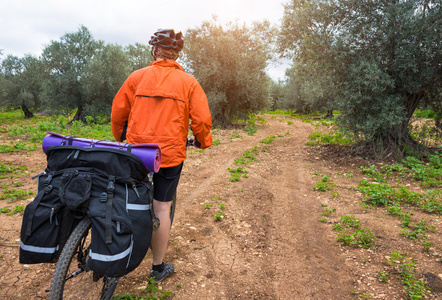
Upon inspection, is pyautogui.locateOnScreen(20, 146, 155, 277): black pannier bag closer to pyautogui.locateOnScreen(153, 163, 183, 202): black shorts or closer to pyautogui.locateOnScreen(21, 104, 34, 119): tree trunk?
pyautogui.locateOnScreen(153, 163, 183, 202): black shorts

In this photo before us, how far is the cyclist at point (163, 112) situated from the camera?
2262 mm

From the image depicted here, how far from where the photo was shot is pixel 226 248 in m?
3.39

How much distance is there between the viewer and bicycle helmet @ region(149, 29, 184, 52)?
93.7 inches

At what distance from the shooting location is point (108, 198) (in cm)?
174

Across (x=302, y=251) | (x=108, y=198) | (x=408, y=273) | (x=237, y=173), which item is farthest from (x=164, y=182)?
(x=237, y=173)

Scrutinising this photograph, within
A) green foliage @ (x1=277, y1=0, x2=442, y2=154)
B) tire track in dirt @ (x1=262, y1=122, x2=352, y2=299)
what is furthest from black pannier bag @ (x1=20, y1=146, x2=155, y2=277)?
green foliage @ (x1=277, y1=0, x2=442, y2=154)

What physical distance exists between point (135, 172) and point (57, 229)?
2.02 ft

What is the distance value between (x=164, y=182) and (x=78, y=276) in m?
0.98

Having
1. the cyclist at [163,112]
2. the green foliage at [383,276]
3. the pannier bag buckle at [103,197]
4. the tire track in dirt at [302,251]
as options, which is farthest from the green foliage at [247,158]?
the pannier bag buckle at [103,197]

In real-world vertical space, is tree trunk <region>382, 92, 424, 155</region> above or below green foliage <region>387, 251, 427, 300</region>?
above

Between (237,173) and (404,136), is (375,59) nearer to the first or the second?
(404,136)

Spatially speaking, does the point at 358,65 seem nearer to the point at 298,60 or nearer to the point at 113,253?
the point at 298,60

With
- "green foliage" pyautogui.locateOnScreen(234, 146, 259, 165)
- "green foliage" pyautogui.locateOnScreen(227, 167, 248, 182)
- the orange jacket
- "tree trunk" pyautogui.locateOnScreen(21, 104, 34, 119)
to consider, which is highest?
the orange jacket

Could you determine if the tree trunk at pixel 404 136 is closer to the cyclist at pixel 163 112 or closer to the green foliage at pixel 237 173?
the green foliage at pixel 237 173
